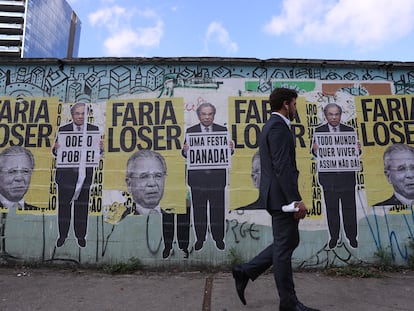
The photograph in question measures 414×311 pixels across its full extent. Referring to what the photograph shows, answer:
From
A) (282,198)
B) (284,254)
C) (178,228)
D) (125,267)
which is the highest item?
(282,198)

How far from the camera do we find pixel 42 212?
15.1ft

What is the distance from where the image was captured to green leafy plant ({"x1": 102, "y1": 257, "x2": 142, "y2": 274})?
4.35 m

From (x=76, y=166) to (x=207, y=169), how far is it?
5.73 feet

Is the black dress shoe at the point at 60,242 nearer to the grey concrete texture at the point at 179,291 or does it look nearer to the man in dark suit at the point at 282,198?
the grey concrete texture at the point at 179,291

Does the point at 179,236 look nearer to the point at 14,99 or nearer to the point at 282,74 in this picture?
the point at 282,74

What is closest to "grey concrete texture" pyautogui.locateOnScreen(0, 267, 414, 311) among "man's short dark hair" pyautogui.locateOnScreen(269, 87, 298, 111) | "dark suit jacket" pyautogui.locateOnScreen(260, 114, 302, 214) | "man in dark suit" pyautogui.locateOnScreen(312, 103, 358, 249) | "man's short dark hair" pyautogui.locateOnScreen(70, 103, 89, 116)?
"man in dark suit" pyautogui.locateOnScreen(312, 103, 358, 249)

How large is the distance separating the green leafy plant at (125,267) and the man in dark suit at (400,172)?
10.5ft

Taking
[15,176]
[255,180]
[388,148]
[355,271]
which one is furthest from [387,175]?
[15,176]

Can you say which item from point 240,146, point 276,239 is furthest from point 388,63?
point 276,239

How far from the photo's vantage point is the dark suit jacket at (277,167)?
2818mm

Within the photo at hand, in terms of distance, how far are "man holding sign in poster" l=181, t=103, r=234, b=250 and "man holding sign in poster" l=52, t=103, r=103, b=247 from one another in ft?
4.15

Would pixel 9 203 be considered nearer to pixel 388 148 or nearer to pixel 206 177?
pixel 206 177

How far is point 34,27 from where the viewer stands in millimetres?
81562

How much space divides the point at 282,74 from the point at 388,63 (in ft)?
4.79
